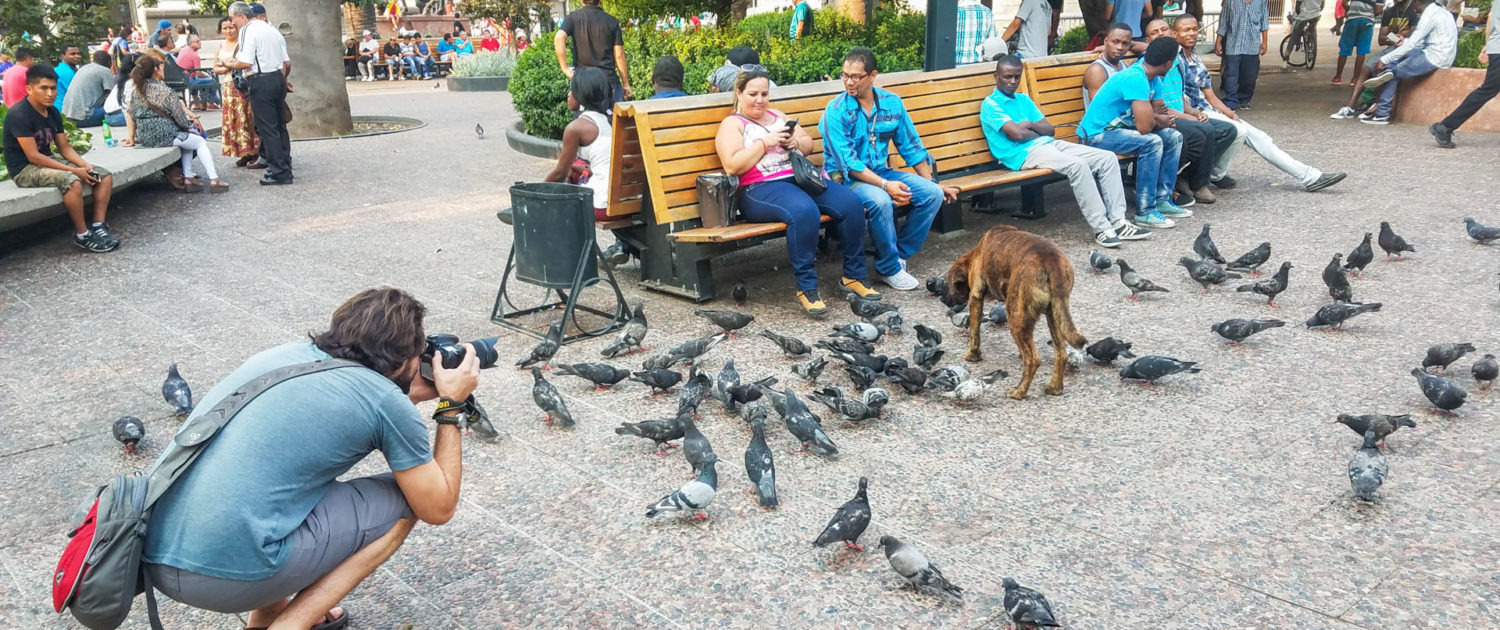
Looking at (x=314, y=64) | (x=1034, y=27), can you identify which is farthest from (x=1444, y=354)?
(x=314, y=64)

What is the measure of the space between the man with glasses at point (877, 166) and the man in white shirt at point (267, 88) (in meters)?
7.29

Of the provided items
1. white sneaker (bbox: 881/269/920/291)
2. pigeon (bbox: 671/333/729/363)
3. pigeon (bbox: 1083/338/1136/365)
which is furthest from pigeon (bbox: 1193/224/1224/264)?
pigeon (bbox: 671/333/729/363)

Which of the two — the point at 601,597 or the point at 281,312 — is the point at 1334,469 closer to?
the point at 601,597

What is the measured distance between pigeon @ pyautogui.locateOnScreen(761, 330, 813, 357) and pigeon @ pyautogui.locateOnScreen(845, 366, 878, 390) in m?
0.54

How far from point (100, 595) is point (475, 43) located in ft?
125

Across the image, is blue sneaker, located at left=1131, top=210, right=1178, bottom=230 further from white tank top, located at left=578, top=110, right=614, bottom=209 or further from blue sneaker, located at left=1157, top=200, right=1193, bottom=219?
white tank top, located at left=578, top=110, right=614, bottom=209

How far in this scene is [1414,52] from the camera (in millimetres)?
13125

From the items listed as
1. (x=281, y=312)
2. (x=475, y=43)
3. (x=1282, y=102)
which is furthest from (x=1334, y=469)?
(x=475, y=43)

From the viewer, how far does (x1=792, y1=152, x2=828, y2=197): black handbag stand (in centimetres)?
728

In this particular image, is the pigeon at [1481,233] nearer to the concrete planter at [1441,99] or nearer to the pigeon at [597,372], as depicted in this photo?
the concrete planter at [1441,99]

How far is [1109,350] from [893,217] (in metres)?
2.40

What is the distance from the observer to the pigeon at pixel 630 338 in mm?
6508

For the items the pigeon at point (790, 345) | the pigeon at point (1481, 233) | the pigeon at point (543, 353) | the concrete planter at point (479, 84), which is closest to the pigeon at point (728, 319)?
the pigeon at point (790, 345)

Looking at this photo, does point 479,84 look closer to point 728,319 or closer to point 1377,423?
point 728,319
